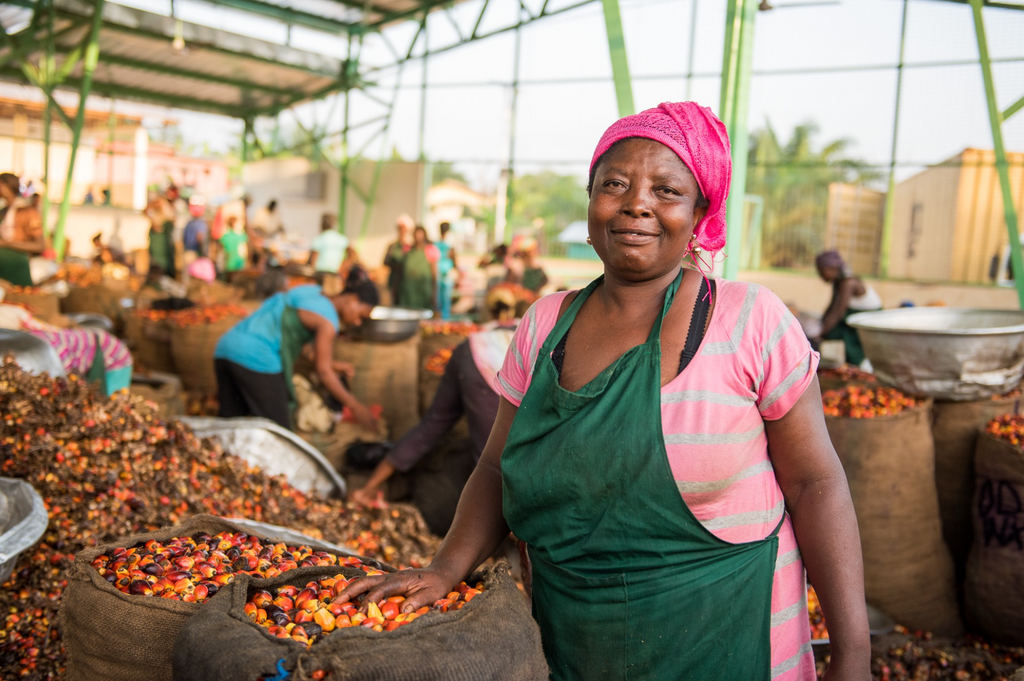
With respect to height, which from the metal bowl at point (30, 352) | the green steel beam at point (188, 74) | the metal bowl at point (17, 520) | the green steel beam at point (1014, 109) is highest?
the green steel beam at point (188, 74)

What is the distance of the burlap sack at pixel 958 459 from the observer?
3.60 m

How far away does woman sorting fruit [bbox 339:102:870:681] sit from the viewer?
1260 millimetres

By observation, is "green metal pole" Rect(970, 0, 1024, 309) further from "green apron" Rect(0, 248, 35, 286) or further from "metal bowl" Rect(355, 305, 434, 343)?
"green apron" Rect(0, 248, 35, 286)

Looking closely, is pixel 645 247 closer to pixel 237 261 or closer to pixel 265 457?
pixel 265 457

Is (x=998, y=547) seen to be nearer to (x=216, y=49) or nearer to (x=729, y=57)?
(x=729, y=57)

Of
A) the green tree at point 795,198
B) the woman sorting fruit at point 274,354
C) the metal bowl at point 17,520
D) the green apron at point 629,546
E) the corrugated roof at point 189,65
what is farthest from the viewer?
the corrugated roof at point 189,65

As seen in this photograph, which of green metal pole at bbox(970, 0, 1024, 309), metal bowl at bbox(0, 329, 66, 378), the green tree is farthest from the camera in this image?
the green tree

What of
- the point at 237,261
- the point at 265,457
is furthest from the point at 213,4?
the point at 265,457

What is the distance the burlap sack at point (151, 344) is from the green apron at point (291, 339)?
7.14 feet

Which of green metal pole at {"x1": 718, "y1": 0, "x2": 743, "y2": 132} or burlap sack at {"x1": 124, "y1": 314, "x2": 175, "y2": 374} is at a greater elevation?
green metal pole at {"x1": 718, "y1": 0, "x2": 743, "y2": 132}

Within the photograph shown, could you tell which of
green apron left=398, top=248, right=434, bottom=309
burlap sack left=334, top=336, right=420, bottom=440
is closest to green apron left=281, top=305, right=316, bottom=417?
burlap sack left=334, top=336, right=420, bottom=440

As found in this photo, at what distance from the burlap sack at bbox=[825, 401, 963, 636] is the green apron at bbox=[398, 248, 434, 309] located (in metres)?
6.60

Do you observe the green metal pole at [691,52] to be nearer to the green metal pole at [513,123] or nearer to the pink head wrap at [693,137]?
the green metal pole at [513,123]

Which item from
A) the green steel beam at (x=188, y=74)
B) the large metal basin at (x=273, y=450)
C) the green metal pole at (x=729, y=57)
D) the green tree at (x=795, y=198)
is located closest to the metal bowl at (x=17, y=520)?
the large metal basin at (x=273, y=450)
